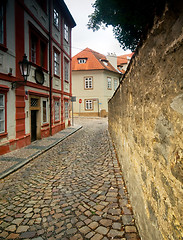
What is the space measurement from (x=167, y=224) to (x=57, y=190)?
2.76m

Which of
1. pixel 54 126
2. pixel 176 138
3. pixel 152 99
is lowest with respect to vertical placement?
pixel 54 126

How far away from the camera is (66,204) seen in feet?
10.0

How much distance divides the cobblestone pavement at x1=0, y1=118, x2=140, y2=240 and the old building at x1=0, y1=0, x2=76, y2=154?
328 cm

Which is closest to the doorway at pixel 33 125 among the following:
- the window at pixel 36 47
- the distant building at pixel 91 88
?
the window at pixel 36 47

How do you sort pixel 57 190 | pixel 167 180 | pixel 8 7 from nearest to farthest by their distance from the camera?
pixel 167 180 < pixel 57 190 < pixel 8 7

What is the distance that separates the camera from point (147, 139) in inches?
70.4

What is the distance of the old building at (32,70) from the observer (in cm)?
683

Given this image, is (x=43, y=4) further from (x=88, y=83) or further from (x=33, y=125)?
(x=88, y=83)

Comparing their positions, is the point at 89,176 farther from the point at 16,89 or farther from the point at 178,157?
the point at 16,89

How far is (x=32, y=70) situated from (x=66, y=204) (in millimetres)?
7679

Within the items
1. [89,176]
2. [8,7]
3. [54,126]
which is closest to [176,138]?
[89,176]

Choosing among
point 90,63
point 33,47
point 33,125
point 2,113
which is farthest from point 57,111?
point 90,63

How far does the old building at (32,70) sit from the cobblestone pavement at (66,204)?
3.28 meters

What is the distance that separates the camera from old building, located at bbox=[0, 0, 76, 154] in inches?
269
